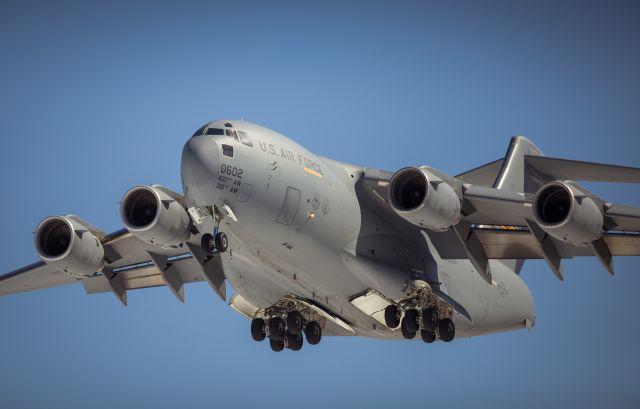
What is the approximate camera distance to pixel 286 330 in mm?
19562

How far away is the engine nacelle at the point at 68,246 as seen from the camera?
18.8 metres

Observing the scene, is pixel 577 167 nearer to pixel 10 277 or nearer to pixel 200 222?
pixel 200 222

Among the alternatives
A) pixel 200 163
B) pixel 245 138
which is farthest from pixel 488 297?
pixel 200 163

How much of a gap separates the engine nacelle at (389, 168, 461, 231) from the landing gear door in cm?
155

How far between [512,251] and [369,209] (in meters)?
2.80

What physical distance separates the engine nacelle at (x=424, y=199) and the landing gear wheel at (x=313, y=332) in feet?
12.2

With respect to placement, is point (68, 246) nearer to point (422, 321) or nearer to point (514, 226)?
point (422, 321)

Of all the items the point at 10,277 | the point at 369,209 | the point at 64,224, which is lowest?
the point at 10,277

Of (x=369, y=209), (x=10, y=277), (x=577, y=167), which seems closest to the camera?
(x=369, y=209)

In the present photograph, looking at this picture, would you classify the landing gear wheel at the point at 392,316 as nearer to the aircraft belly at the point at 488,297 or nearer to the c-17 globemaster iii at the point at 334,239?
the c-17 globemaster iii at the point at 334,239

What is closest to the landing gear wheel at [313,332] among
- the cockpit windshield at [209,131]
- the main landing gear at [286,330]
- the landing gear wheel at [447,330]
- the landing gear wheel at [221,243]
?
the main landing gear at [286,330]

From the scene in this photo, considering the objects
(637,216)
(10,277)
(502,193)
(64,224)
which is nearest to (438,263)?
(502,193)

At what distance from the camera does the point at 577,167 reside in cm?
1941

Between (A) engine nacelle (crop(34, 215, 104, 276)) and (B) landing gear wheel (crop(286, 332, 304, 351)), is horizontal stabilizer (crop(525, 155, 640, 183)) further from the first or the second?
(A) engine nacelle (crop(34, 215, 104, 276))
